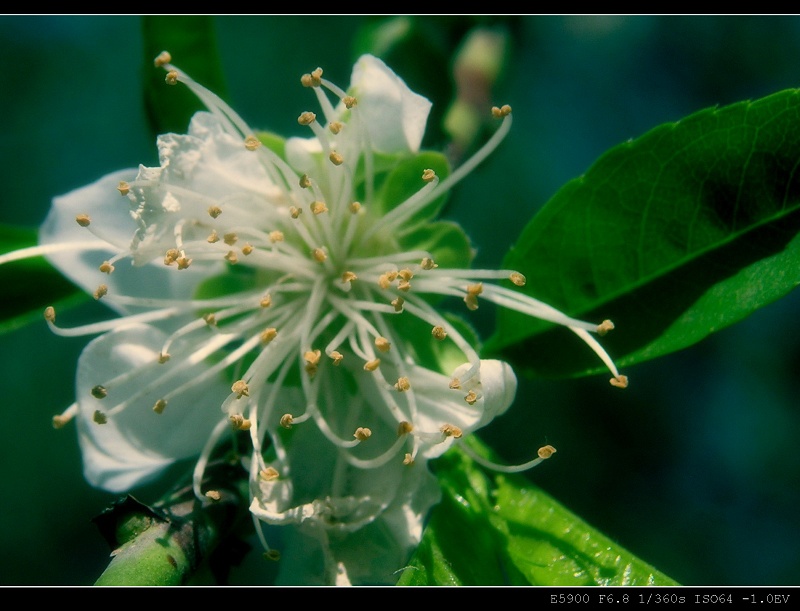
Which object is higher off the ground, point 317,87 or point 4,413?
point 317,87

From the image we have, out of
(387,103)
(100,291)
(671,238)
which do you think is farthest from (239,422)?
(671,238)

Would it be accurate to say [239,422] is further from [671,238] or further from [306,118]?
[671,238]

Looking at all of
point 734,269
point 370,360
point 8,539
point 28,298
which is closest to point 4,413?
point 8,539

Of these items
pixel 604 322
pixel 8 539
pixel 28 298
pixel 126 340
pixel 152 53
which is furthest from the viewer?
pixel 8 539

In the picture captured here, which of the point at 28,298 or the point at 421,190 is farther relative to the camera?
the point at 28,298

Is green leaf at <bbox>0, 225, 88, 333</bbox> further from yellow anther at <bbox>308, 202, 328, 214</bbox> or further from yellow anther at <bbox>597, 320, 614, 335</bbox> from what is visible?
yellow anther at <bbox>597, 320, 614, 335</bbox>

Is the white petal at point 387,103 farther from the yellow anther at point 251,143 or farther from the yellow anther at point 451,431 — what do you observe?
the yellow anther at point 451,431

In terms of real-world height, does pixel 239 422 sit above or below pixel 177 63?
below

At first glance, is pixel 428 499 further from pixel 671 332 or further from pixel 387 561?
pixel 671 332
